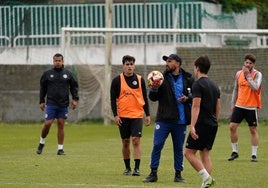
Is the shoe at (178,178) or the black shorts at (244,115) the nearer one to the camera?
the shoe at (178,178)

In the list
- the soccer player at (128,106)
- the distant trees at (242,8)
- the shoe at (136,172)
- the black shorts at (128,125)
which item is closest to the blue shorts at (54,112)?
the soccer player at (128,106)

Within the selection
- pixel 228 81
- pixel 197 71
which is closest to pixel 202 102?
pixel 197 71

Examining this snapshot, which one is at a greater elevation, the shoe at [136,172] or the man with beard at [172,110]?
the man with beard at [172,110]

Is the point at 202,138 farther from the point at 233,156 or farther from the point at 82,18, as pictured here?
the point at 82,18

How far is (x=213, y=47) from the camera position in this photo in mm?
32344

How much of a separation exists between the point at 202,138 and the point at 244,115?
588cm

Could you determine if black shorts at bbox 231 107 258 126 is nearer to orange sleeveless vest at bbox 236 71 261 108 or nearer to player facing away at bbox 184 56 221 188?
orange sleeveless vest at bbox 236 71 261 108

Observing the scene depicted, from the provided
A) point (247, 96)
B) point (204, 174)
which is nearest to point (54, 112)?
point (247, 96)

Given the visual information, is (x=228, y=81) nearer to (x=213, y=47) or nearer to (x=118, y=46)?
(x=213, y=47)

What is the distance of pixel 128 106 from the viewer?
1664 centimetres

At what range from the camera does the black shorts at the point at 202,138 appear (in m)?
13.8

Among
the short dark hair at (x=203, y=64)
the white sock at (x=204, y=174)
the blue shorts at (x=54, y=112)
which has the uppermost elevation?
the short dark hair at (x=203, y=64)

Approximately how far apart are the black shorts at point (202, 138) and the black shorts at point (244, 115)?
18.2 ft

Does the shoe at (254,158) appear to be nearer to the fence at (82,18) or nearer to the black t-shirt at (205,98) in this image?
the black t-shirt at (205,98)
